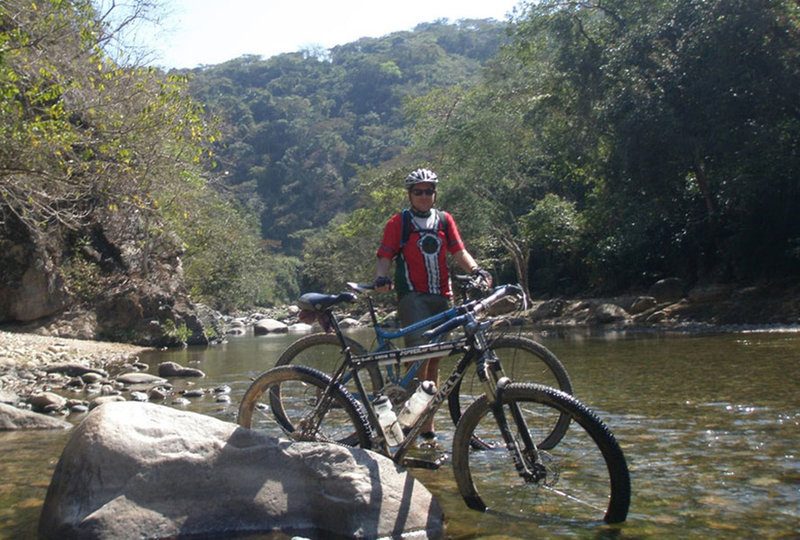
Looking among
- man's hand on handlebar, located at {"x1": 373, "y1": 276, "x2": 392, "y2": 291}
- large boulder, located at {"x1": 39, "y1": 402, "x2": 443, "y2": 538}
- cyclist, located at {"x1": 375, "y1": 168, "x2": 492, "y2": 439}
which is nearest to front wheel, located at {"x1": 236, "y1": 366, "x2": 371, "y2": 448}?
large boulder, located at {"x1": 39, "y1": 402, "x2": 443, "y2": 538}

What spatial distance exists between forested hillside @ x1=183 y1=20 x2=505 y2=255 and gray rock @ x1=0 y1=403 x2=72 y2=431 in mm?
80826

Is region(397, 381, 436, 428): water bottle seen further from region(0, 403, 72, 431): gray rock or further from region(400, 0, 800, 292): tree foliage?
region(400, 0, 800, 292): tree foliage

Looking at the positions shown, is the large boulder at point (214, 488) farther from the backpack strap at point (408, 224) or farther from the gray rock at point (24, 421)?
the gray rock at point (24, 421)

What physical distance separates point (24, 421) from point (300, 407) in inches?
132

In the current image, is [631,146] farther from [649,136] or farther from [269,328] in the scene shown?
[269,328]

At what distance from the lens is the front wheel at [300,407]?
4223 millimetres

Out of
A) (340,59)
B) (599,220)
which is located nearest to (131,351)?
(599,220)

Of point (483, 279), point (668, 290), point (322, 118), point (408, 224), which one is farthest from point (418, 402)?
point (322, 118)

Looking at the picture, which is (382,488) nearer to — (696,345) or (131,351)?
(696,345)

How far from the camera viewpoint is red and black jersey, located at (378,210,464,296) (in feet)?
17.5

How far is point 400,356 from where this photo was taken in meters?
4.14

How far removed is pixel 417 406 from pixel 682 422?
2681 mm

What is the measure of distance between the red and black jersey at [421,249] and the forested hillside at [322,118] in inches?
3209

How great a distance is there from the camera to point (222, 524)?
11.1 ft
